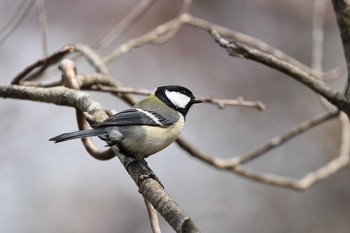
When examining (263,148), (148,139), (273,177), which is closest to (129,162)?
(148,139)

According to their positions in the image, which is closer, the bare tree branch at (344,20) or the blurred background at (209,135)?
the bare tree branch at (344,20)

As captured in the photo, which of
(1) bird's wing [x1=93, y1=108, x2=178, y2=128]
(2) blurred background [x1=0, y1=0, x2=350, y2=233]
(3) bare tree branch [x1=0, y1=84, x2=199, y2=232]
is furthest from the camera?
(2) blurred background [x1=0, y1=0, x2=350, y2=233]

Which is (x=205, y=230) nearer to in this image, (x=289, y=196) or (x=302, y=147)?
(x=289, y=196)

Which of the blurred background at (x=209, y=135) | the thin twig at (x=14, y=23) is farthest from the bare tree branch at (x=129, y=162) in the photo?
the blurred background at (x=209, y=135)

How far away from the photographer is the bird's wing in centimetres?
166

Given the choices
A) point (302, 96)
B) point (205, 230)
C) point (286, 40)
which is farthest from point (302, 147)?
point (205, 230)

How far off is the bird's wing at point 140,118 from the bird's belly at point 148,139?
0.07 ft

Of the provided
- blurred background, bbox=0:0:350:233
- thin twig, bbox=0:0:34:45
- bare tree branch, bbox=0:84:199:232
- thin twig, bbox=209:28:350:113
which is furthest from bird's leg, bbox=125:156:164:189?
blurred background, bbox=0:0:350:233

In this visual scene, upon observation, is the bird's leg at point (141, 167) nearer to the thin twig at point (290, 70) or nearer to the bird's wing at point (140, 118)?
the bird's wing at point (140, 118)

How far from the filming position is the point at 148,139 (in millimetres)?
1791

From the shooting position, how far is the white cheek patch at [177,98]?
212 centimetres

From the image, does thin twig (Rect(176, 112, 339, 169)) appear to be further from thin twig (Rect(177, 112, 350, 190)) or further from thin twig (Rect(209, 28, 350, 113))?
thin twig (Rect(209, 28, 350, 113))

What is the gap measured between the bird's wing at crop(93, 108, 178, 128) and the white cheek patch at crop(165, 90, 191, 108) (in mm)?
170

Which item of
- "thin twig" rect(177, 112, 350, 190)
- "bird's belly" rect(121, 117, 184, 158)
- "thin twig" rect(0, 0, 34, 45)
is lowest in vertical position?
"thin twig" rect(177, 112, 350, 190)
